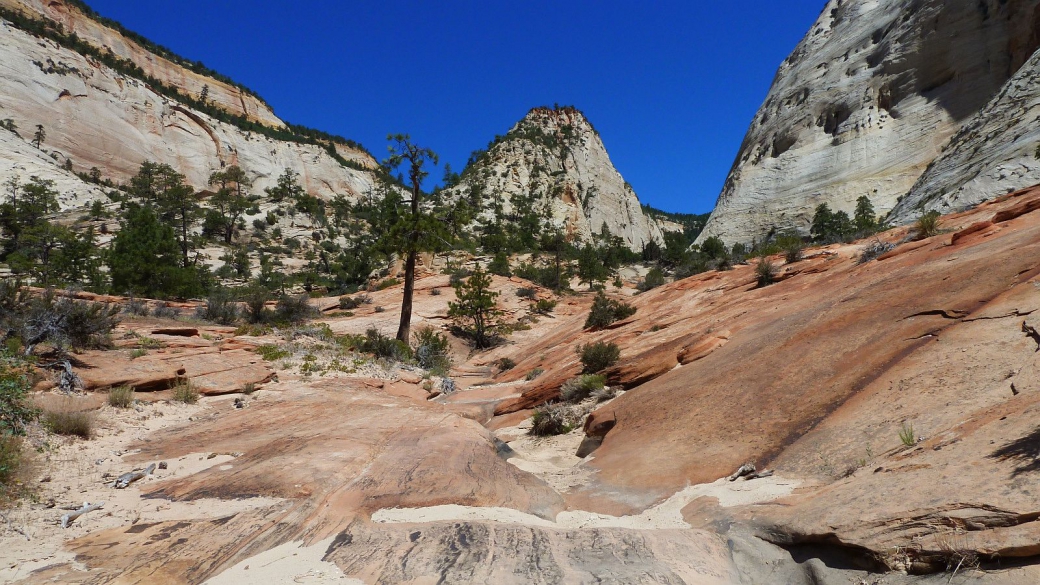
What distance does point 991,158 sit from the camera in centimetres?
2236

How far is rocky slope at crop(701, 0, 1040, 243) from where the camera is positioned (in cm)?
3791

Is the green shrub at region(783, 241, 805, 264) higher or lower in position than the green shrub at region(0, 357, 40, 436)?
higher

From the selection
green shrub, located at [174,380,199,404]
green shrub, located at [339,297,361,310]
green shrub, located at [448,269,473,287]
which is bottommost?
green shrub, located at [174,380,199,404]

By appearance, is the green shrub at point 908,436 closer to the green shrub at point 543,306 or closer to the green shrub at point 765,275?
the green shrub at point 765,275

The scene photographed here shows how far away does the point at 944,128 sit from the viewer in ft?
126

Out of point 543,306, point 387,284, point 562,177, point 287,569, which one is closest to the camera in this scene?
point 287,569

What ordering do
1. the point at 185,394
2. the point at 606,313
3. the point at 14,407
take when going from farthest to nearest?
1. the point at 606,313
2. the point at 185,394
3. the point at 14,407

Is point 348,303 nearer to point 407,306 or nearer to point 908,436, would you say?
point 407,306

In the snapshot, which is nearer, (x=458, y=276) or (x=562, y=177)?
(x=458, y=276)

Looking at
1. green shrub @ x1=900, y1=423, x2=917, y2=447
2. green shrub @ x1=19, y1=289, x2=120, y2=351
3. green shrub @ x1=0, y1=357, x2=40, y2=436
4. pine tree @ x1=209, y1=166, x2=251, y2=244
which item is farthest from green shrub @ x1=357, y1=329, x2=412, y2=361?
pine tree @ x1=209, y1=166, x2=251, y2=244

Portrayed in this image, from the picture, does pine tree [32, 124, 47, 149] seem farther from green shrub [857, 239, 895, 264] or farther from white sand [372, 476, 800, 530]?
green shrub [857, 239, 895, 264]

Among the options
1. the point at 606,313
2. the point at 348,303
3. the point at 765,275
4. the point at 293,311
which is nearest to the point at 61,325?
the point at 293,311

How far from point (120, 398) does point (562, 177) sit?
237 ft

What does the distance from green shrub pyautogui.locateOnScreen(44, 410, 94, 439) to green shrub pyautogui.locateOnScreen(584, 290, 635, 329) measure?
14147 millimetres
